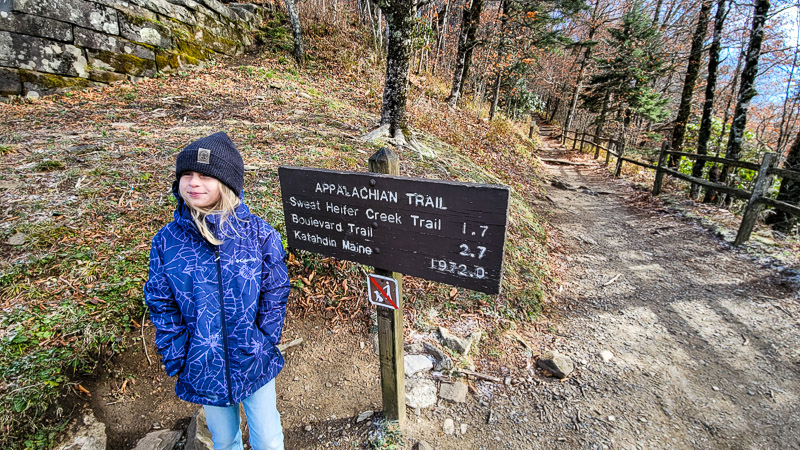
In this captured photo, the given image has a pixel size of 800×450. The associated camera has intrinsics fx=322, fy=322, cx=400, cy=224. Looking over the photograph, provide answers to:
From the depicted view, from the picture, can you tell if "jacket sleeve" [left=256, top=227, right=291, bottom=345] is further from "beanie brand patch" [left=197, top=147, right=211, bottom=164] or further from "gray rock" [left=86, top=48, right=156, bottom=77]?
"gray rock" [left=86, top=48, right=156, bottom=77]

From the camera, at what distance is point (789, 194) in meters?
6.88

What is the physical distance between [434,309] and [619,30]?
71.6ft

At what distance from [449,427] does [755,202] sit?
284 inches

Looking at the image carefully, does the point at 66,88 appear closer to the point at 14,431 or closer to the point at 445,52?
the point at 14,431

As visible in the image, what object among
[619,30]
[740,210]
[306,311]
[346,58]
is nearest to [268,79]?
[346,58]

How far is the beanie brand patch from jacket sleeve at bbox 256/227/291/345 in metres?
0.50

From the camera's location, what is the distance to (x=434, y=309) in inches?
150

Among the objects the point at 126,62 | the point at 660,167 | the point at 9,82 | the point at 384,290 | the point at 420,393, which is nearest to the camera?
the point at 384,290

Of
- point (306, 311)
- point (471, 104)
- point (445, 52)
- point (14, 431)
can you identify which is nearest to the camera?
point (14, 431)

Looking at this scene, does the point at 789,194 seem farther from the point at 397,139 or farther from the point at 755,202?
the point at 397,139

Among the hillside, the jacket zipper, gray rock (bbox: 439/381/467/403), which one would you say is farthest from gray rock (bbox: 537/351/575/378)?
the jacket zipper

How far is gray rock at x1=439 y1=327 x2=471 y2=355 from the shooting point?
337cm

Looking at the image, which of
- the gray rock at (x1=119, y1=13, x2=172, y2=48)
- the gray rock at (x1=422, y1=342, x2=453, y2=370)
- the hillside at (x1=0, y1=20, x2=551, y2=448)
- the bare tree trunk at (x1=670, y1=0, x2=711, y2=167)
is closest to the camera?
the hillside at (x1=0, y1=20, x2=551, y2=448)

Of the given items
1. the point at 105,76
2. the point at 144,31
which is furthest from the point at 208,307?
the point at 144,31
